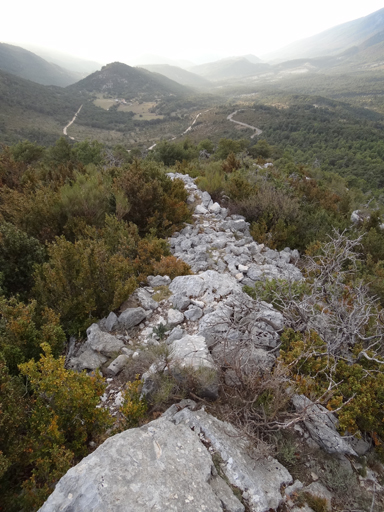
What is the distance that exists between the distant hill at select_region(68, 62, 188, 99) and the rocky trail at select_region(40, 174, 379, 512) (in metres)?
150

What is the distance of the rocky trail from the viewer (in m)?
1.88

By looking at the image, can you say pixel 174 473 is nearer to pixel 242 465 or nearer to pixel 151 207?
pixel 242 465

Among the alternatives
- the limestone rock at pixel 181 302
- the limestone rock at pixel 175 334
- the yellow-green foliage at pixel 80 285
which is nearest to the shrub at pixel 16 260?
the yellow-green foliage at pixel 80 285

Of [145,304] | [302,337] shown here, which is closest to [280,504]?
[302,337]

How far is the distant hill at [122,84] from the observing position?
456 feet

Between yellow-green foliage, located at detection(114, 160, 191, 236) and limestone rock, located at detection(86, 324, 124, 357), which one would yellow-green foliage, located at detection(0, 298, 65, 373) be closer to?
limestone rock, located at detection(86, 324, 124, 357)

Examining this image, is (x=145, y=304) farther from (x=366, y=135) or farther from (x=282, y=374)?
(x=366, y=135)

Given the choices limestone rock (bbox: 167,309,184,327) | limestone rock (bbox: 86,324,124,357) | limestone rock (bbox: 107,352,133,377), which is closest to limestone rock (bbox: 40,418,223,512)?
limestone rock (bbox: 107,352,133,377)

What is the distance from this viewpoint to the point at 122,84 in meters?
147

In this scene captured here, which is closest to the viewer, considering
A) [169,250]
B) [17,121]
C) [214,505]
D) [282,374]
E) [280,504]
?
[214,505]

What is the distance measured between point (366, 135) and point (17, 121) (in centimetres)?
7760

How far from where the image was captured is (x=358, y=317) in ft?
10.9

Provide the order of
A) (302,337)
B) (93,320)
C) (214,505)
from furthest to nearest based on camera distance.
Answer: (93,320) → (302,337) → (214,505)

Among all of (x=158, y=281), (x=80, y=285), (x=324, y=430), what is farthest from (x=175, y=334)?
(x=324, y=430)
